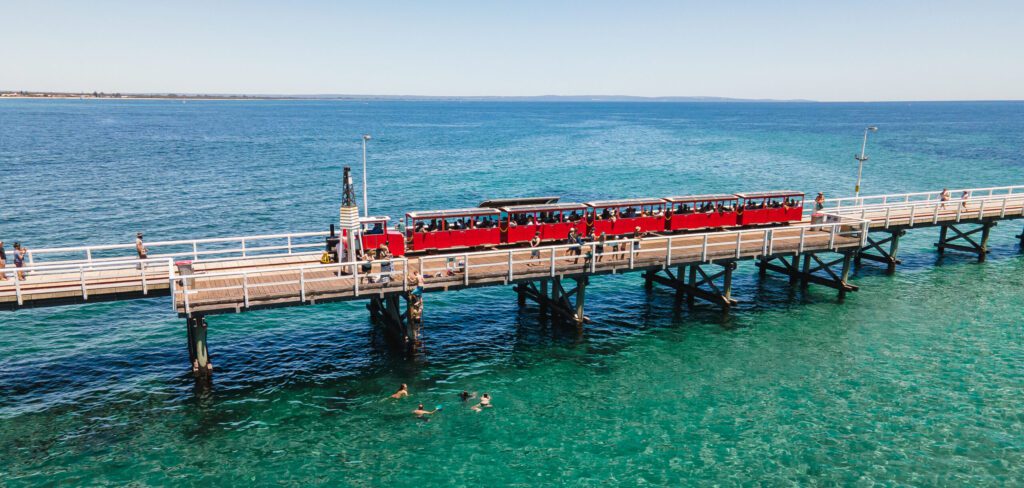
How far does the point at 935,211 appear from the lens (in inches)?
1433

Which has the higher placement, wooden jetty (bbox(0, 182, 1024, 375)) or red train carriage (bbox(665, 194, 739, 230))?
red train carriage (bbox(665, 194, 739, 230))

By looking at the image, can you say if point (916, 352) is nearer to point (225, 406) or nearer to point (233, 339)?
point (225, 406)

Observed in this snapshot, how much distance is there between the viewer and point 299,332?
2903 cm

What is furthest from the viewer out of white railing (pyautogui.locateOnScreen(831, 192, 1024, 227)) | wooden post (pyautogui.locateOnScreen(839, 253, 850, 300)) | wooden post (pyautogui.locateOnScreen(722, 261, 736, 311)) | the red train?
white railing (pyautogui.locateOnScreen(831, 192, 1024, 227))

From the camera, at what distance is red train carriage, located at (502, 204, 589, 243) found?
2889 centimetres

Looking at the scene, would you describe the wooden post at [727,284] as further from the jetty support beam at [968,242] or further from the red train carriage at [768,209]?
the jetty support beam at [968,242]

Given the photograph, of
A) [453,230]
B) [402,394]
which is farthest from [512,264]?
[402,394]

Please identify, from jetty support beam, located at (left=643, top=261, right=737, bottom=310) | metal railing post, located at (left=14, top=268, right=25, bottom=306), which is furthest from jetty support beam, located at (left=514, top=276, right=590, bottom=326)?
metal railing post, located at (left=14, top=268, right=25, bottom=306)

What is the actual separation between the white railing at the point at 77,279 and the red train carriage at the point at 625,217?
17.7 m

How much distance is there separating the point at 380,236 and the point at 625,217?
11.9 m

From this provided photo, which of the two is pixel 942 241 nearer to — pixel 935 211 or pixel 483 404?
pixel 935 211

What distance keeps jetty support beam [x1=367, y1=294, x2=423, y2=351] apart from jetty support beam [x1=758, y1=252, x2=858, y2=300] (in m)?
17.7

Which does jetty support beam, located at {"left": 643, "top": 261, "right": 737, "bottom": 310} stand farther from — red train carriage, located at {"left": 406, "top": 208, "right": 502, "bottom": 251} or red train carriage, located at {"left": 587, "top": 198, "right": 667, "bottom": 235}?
red train carriage, located at {"left": 406, "top": 208, "right": 502, "bottom": 251}

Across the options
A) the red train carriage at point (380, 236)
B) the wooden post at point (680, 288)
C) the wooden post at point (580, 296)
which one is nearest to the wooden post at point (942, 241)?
the wooden post at point (680, 288)
